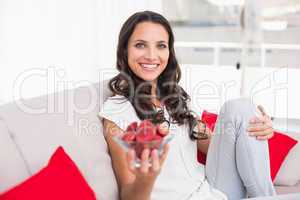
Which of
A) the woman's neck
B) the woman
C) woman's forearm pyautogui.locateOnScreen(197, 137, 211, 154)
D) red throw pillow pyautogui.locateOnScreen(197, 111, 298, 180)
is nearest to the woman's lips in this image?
the woman

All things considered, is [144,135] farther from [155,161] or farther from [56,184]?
[56,184]

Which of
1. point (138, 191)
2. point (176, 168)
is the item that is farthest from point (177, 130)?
point (138, 191)

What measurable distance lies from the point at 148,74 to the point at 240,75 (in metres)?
2.37

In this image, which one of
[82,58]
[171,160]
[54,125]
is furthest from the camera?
[82,58]

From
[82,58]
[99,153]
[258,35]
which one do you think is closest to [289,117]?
[258,35]

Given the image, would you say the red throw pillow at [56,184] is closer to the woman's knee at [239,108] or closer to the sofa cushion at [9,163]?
the sofa cushion at [9,163]

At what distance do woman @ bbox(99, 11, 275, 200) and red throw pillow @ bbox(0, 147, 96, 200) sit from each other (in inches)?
8.4

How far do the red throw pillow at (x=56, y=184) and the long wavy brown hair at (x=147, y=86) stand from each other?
0.43 metres

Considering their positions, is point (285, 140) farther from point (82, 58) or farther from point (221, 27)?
point (221, 27)

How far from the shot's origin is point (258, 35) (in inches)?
158

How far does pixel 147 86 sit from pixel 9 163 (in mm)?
721

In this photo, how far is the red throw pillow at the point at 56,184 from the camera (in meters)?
1.08

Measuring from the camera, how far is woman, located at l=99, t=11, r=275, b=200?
1.54 meters

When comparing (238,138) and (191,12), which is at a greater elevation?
(191,12)
